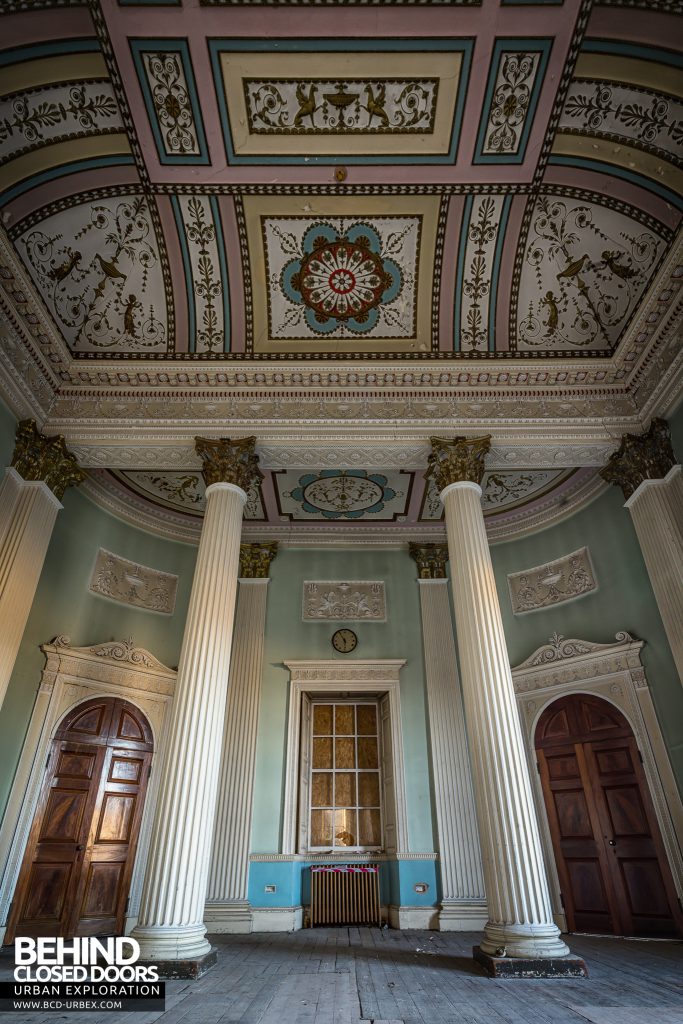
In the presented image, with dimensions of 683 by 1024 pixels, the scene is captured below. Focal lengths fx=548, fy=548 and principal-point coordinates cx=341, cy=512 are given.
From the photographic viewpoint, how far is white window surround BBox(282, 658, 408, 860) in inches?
268

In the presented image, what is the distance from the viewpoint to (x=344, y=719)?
307 inches

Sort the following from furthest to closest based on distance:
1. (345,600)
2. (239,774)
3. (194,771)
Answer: (345,600) < (239,774) < (194,771)

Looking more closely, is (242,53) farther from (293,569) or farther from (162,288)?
(293,569)

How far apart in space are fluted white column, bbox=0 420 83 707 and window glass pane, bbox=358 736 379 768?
4.54 m

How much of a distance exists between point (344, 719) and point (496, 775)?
3815mm

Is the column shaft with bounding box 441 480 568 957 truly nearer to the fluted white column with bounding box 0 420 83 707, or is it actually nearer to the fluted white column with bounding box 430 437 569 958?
the fluted white column with bounding box 430 437 569 958

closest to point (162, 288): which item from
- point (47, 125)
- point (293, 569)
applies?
point (47, 125)

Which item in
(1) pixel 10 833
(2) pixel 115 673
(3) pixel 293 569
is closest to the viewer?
(1) pixel 10 833

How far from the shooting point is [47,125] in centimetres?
475

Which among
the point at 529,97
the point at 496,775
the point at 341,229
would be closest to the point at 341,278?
the point at 341,229

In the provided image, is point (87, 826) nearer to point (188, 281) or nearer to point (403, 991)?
point (403, 991)

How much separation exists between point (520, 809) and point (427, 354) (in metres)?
4.64

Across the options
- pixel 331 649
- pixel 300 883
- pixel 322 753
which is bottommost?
pixel 300 883

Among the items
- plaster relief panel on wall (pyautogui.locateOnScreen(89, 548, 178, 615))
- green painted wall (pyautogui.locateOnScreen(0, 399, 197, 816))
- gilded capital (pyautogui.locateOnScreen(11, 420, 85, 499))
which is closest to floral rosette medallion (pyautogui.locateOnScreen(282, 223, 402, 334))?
gilded capital (pyautogui.locateOnScreen(11, 420, 85, 499))
